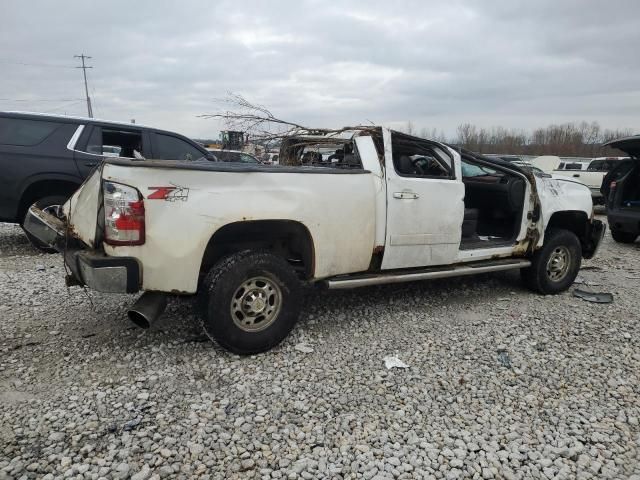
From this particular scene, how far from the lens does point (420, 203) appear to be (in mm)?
4332

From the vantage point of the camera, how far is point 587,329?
4.49 metres

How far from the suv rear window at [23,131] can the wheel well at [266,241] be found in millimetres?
4139

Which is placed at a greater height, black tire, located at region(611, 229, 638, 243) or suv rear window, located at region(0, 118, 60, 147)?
suv rear window, located at region(0, 118, 60, 147)

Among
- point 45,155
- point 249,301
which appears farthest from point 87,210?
point 45,155

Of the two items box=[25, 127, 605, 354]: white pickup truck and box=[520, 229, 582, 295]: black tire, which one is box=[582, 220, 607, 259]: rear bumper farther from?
box=[25, 127, 605, 354]: white pickup truck

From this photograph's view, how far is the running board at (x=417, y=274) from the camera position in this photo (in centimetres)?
398

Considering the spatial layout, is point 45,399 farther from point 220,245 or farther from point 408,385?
point 408,385

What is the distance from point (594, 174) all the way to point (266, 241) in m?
15.0

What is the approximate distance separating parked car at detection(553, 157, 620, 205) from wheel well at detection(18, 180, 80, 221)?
535 inches

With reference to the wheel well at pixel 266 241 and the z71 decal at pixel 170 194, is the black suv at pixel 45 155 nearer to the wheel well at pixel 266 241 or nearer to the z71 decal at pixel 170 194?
the wheel well at pixel 266 241

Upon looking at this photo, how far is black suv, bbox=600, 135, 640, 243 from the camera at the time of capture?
28.7ft

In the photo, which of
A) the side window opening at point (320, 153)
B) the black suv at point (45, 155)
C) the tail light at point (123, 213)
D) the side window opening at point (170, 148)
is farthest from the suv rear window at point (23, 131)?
the tail light at point (123, 213)

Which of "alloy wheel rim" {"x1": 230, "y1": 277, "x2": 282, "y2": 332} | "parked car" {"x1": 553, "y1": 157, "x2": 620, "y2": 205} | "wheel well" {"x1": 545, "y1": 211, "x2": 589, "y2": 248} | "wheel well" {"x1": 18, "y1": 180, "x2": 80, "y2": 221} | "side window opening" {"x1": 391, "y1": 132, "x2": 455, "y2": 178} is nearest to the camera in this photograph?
"alloy wheel rim" {"x1": 230, "y1": 277, "x2": 282, "y2": 332}

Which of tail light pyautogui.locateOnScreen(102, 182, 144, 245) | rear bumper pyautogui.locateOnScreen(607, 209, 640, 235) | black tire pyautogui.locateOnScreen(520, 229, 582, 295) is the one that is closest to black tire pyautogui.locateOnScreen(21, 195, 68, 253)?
tail light pyautogui.locateOnScreen(102, 182, 144, 245)
